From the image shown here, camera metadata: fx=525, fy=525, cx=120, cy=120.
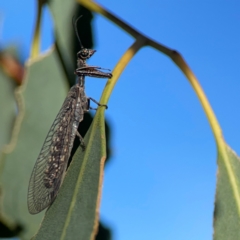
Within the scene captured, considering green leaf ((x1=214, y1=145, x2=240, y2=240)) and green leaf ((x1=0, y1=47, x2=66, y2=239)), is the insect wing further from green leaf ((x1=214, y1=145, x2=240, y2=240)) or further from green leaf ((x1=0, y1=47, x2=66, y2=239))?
green leaf ((x1=214, y1=145, x2=240, y2=240))

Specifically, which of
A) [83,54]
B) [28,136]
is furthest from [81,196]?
[83,54]

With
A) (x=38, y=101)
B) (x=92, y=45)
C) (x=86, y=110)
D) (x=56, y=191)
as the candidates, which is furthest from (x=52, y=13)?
(x=56, y=191)

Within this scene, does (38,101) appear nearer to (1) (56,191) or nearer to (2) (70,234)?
(1) (56,191)

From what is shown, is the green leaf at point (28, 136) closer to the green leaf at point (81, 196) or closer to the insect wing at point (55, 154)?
the insect wing at point (55, 154)

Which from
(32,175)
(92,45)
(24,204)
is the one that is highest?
(92,45)

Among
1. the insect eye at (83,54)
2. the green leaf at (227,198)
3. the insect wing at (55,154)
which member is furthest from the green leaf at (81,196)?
the insect eye at (83,54)

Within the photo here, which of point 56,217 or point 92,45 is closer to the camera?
point 56,217

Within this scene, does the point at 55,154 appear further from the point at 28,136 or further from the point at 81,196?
the point at 81,196
